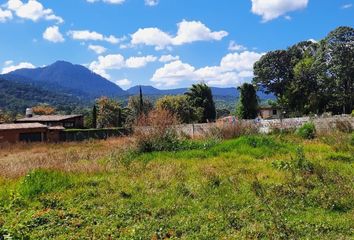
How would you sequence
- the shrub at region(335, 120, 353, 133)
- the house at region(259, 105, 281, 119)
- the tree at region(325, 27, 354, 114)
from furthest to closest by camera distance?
the house at region(259, 105, 281, 119) → the tree at region(325, 27, 354, 114) → the shrub at region(335, 120, 353, 133)

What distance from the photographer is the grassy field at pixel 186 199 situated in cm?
626

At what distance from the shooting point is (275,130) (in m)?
22.6

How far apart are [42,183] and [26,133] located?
36.9m

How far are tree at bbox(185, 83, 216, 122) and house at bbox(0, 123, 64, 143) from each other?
72.9 feet

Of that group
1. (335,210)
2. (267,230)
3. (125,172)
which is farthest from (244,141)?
(267,230)

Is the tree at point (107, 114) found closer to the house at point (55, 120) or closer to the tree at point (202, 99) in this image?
the house at point (55, 120)

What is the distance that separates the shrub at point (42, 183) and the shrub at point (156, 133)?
5.74m

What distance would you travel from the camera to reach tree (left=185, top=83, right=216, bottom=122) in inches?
2352

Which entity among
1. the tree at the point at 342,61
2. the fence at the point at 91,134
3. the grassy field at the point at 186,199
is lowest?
the fence at the point at 91,134

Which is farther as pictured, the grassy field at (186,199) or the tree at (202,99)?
the tree at (202,99)

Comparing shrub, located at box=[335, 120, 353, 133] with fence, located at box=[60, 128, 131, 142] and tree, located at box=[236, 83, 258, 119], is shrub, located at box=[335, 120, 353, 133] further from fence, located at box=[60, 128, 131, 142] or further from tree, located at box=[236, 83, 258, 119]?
tree, located at box=[236, 83, 258, 119]

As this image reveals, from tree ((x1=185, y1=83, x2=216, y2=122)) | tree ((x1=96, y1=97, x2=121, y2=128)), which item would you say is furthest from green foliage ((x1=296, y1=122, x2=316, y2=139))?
tree ((x1=96, y1=97, x2=121, y2=128))

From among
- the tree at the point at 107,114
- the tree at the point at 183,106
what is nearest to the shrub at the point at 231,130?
the tree at the point at 183,106

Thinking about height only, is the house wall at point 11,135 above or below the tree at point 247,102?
below
